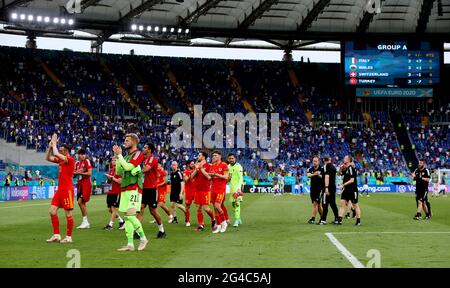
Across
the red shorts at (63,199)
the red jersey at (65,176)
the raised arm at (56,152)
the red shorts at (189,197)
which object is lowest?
the red shorts at (189,197)

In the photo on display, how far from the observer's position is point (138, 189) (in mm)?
12922

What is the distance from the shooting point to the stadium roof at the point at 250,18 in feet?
189

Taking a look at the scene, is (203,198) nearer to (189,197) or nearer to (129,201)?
(189,197)

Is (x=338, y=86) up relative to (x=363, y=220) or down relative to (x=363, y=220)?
up

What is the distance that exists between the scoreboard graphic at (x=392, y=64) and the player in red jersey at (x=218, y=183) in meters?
42.9

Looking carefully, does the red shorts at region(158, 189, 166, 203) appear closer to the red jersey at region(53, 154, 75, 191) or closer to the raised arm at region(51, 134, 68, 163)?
the red jersey at region(53, 154, 75, 191)

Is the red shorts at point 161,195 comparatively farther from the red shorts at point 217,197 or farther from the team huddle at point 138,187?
the red shorts at point 217,197

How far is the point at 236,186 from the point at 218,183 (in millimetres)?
3065

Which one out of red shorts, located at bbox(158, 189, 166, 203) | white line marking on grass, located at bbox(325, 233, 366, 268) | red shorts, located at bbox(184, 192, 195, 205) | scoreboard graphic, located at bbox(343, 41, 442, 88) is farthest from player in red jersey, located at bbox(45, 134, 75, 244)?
scoreboard graphic, located at bbox(343, 41, 442, 88)

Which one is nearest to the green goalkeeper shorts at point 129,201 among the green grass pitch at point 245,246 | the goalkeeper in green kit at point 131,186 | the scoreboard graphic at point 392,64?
the goalkeeper in green kit at point 131,186

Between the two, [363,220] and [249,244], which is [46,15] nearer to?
[363,220]

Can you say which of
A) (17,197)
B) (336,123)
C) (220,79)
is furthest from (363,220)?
(220,79)

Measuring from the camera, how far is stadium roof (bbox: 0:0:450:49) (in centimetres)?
5747

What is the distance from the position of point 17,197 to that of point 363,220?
27.1 m
